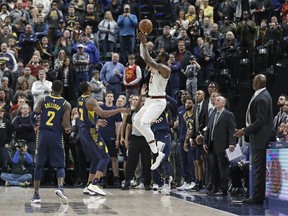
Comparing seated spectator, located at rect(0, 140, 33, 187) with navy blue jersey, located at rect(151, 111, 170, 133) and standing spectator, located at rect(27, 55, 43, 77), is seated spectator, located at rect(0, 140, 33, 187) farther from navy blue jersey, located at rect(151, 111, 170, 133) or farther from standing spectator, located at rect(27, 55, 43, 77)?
navy blue jersey, located at rect(151, 111, 170, 133)

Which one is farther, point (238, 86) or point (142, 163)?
point (238, 86)

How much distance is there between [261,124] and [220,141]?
210 centimetres

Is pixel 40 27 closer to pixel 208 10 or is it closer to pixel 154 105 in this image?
pixel 208 10

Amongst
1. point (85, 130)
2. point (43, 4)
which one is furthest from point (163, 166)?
point (43, 4)

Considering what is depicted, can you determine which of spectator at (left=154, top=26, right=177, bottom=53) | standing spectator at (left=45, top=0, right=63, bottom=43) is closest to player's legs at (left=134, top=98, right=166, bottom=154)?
spectator at (left=154, top=26, right=177, bottom=53)

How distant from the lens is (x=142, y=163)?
17.6 m

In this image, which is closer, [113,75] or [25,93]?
[25,93]

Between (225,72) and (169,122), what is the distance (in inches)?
140

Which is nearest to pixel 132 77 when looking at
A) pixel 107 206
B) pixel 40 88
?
pixel 40 88

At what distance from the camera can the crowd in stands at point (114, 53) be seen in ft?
61.8

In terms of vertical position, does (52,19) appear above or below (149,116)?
above

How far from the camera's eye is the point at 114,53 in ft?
72.9

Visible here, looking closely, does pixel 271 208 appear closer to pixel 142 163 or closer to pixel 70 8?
pixel 142 163

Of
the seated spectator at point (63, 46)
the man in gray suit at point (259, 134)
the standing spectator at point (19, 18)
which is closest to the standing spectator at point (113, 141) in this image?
the seated spectator at point (63, 46)
